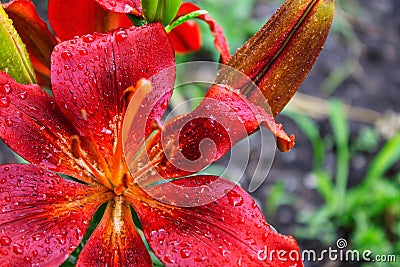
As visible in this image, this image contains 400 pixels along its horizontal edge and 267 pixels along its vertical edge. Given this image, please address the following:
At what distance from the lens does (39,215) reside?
0.79 metres

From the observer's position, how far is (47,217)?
80 cm

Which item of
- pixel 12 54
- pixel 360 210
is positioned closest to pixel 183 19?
pixel 12 54

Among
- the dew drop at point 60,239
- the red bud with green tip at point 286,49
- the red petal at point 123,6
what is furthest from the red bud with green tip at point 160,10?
the dew drop at point 60,239

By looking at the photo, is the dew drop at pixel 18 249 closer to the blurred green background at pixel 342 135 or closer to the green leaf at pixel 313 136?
the blurred green background at pixel 342 135

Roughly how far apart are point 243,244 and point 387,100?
228 cm

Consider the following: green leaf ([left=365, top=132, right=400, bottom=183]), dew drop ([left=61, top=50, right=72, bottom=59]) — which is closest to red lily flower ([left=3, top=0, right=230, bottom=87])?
dew drop ([left=61, top=50, right=72, bottom=59])

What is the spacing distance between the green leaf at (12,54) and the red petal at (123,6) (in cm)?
14

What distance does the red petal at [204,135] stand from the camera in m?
0.80

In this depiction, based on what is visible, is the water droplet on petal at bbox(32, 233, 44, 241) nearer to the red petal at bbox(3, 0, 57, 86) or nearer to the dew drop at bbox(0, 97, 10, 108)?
the dew drop at bbox(0, 97, 10, 108)

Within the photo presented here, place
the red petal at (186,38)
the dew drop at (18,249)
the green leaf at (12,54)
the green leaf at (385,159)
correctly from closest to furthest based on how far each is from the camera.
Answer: the dew drop at (18,249) → the green leaf at (12,54) → the red petal at (186,38) → the green leaf at (385,159)

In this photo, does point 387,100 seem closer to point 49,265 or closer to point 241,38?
Result: point 241,38

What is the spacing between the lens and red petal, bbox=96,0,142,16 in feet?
2.67

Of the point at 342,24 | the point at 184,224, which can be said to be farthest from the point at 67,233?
the point at 342,24

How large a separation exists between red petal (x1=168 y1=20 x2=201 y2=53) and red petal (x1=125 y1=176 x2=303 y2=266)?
36cm
